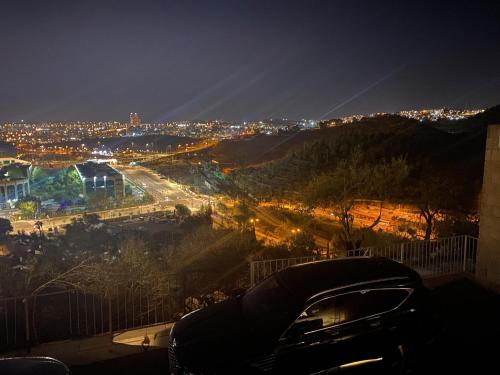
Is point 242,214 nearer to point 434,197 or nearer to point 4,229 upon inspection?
point 434,197

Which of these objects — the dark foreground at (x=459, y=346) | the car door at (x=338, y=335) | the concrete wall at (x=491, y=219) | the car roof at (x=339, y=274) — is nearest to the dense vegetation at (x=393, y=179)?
the concrete wall at (x=491, y=219)

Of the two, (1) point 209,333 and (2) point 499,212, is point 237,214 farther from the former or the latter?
(1) point 209,333

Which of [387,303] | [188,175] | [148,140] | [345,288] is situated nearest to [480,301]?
[387,303]

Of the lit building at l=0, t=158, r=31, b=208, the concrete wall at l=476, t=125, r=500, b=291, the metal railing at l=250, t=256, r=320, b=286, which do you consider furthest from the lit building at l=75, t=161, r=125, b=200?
the concrete wall at l=476, t=125, r=500, b=291

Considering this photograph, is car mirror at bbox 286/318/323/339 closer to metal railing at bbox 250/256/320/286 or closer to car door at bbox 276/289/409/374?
car door at bbox 276/289/409/374

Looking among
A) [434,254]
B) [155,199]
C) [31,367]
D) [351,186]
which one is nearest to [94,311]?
[31,367]

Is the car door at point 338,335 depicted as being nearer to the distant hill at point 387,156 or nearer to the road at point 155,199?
the distant hill at point 387,156
